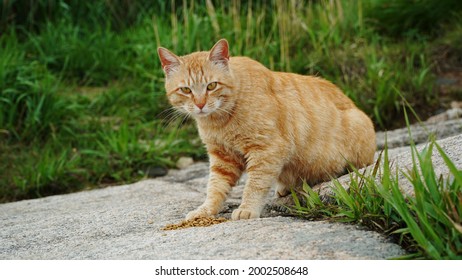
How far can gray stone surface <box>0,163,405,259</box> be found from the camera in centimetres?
227

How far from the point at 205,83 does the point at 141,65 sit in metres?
3.05

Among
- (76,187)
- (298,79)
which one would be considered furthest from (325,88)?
(76,187)

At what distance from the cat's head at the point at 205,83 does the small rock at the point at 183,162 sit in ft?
6.12

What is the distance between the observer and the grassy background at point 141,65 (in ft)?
16.5

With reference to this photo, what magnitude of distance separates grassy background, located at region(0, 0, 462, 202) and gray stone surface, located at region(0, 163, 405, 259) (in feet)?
3.33

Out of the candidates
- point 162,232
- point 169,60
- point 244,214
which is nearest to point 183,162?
point 169,60

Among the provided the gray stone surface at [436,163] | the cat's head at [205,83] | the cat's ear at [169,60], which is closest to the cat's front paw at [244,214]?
the gray stone surface at [436,163]

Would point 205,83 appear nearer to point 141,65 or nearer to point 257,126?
point 257,126

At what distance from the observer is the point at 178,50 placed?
6031 millimetres

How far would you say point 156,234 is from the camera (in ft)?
8.95

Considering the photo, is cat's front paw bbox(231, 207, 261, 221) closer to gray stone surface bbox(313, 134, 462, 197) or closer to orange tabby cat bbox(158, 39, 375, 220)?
orange tabby cat bbox(158, 39, 375, 220)

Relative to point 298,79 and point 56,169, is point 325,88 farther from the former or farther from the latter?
point 56,169

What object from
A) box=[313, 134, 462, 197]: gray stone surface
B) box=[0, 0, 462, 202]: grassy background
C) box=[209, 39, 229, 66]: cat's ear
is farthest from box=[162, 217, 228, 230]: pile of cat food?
box=[0, 0, 462, 202]: grassy background
